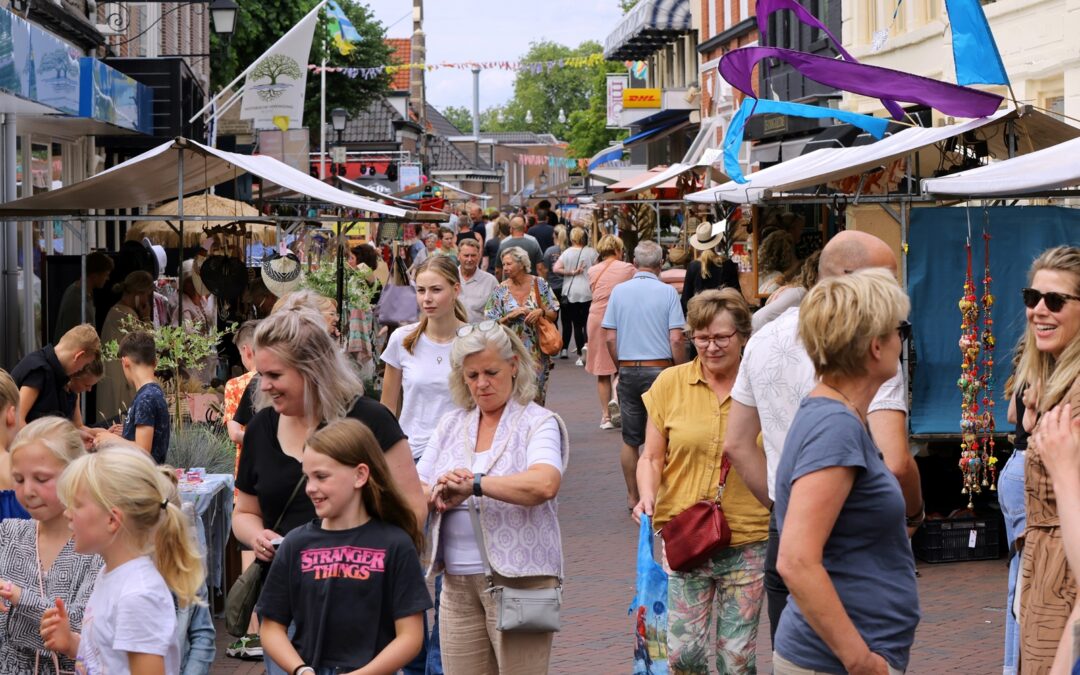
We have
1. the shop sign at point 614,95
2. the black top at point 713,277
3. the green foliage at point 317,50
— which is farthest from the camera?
the shop sign at point 614,95

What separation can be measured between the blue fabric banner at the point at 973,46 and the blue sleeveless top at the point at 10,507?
7.98 m

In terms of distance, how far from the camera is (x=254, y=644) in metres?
7.48

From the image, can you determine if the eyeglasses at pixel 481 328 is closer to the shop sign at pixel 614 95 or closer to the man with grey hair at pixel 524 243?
the man with grey hair at pixel 524 243

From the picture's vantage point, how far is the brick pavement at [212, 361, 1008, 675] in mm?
7285

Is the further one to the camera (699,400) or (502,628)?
(699,400)

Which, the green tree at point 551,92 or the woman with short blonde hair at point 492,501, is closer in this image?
the woman with short blonde hair at point 492,501

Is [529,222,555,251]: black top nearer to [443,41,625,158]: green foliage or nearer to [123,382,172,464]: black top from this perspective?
[123,382,172,464]: black top

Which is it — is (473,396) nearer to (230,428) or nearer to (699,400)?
(699,400)

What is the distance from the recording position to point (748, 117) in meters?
10.8

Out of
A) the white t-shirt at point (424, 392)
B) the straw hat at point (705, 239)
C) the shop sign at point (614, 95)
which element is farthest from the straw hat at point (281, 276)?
the shop sign at point (614, 95)

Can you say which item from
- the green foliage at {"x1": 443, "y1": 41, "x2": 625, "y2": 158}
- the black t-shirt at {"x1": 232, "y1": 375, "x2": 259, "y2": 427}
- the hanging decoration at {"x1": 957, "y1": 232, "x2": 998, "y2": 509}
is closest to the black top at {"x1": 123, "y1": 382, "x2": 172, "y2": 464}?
the black t-shirt at {"x1": 232, "y1": 375, "x2": 259, "y2": 427}

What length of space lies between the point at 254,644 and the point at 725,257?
28.2ft

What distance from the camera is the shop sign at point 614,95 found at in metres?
51.1

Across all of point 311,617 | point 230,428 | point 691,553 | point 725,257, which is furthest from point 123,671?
point 725,257
